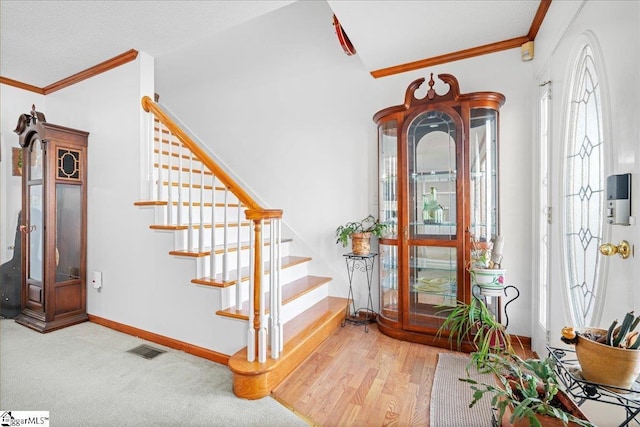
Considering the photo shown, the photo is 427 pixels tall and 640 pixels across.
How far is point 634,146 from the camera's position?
1.09 m

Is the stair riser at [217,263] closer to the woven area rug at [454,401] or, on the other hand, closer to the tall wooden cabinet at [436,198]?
the tall wooden cabinet at [436,198]

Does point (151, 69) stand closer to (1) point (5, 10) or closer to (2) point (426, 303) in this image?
(1) point (5, 10)

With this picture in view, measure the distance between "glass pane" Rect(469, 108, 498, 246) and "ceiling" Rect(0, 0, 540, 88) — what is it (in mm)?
645

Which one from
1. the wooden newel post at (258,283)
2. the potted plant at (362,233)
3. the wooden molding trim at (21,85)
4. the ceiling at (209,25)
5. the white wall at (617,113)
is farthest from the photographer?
the wooden molding trim at (21,85)

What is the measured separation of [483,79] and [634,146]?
1806 mm

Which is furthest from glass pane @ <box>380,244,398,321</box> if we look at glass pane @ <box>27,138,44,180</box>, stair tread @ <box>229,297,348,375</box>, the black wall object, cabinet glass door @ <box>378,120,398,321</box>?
the black wall object

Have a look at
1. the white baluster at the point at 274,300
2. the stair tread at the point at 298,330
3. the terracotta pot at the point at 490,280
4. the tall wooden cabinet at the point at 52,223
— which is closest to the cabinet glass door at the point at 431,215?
the terracotta pot at the point at 490,280

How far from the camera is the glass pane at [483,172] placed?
2424 mm

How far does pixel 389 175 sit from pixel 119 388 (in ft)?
8.27

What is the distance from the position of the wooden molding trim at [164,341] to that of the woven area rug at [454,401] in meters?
1.39

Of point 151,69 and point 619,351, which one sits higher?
point 151,69

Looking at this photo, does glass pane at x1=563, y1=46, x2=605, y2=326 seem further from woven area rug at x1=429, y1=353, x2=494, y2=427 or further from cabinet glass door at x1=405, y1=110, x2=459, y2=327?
cabinet glass door at x1=405, y1=110, x2=459, y2=327

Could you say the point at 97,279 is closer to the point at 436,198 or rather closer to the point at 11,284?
the point at 11,284

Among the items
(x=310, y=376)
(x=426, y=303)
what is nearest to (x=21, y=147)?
(x=310, y=376)
